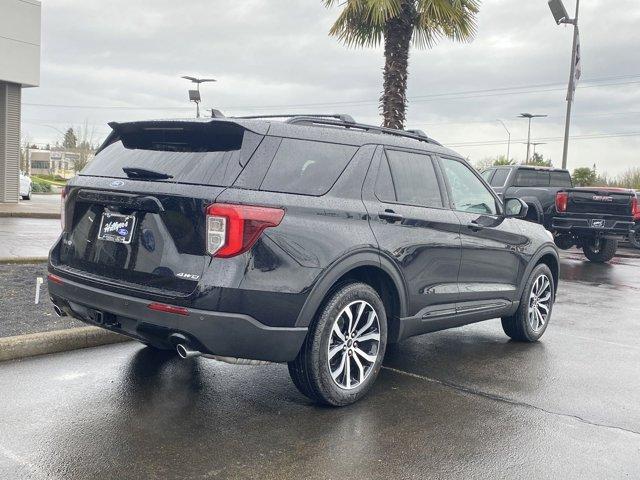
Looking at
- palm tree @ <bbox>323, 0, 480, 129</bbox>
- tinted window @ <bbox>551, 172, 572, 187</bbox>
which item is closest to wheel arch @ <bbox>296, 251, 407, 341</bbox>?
palm tree @ <bbox>323, 0, 480, 129</bbox>

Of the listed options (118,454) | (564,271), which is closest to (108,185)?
(118,454)

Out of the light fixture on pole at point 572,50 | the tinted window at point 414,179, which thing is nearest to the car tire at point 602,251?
the light fixture on pole at point 572,50

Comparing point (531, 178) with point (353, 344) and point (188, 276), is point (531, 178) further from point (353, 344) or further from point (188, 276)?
point (188, 276)

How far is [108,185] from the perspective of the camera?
13.9ft

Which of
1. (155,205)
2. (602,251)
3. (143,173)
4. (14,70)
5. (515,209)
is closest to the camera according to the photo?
(155,205)

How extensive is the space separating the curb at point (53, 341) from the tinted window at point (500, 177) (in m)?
11.6

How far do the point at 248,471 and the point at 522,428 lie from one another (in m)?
1.84

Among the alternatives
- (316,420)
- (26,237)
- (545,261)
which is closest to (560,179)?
(545,261)

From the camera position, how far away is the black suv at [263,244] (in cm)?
379

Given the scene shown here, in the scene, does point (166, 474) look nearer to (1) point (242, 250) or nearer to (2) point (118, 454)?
(2) point (118, 454)

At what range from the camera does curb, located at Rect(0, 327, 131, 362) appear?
5031 mm

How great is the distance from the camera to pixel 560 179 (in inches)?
642

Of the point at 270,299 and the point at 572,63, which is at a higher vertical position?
the point at 572,63

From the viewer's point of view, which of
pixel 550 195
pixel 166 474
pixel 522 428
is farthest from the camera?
pixel 550 195
